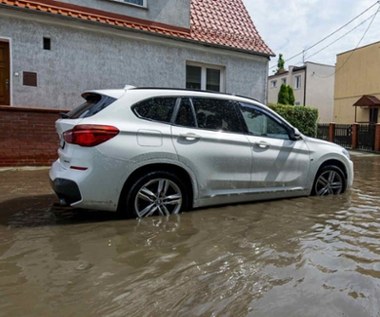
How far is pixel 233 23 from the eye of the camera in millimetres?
13375

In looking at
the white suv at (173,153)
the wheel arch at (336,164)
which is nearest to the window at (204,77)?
the wheel arch at (336,164)

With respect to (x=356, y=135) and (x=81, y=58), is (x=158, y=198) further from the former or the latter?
(x=356, y=135)

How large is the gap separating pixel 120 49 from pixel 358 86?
974 inches

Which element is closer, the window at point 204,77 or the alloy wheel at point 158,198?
the alloy wheel at point 158,198

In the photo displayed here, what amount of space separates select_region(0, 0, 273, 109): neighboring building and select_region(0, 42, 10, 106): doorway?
0.02m

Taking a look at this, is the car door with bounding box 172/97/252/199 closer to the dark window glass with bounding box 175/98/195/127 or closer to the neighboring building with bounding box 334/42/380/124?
the dark window glass with bounding box 175/98/195/127

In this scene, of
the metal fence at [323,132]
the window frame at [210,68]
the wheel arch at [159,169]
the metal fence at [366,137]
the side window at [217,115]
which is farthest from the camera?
the metal fence at [323,132]

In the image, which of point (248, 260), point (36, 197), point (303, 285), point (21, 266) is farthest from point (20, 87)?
point (303, 285)

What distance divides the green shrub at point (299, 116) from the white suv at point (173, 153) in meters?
8.04

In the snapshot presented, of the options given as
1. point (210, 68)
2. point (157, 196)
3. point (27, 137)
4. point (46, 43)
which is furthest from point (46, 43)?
point (157, 196)

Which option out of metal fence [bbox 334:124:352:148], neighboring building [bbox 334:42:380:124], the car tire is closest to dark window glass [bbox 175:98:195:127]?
the car tire

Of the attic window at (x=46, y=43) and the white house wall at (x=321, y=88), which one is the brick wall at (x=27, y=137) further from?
the white house wall at (x=321, y=88)

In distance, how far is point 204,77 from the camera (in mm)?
12438

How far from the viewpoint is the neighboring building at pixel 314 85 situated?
126ft
